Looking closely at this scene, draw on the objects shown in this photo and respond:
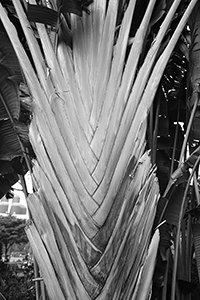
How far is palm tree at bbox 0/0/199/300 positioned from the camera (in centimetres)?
65

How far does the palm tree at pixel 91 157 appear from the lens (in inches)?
25.7

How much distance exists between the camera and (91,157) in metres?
0.71

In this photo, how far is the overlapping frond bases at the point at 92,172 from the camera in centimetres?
65

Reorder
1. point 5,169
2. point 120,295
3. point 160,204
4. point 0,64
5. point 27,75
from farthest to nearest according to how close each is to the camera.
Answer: point 5,169, point 0,64, point 160,204, point 27,75, point 120,295

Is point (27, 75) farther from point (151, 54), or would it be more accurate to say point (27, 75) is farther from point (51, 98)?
point (151, 54)

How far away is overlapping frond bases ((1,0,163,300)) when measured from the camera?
650mm

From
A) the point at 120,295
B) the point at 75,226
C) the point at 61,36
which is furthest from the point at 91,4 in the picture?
the point at 120,295

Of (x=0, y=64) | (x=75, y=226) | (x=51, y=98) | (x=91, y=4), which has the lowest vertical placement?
(x=75, y=226)

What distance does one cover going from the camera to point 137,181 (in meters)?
0.70

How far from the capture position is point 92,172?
700 mm

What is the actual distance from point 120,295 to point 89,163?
271mm

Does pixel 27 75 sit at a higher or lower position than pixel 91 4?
lower

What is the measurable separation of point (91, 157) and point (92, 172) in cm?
3

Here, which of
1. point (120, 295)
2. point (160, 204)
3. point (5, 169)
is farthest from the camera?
point (5, 169)
